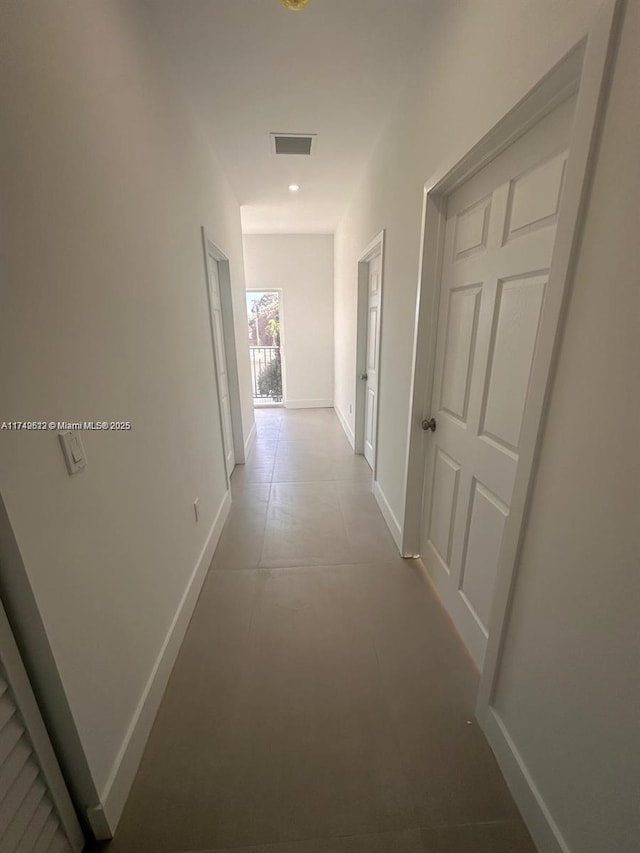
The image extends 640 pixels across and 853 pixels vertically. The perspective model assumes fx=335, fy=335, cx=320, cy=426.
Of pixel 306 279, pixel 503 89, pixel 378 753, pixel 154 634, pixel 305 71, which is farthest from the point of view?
pixel 306 279

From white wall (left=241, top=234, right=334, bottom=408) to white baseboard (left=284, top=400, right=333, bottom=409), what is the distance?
35 mm

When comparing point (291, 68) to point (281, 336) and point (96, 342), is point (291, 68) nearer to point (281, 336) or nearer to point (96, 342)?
point (96, 342)

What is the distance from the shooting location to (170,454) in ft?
5.29

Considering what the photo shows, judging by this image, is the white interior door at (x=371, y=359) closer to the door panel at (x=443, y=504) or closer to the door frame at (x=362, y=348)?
the door frame at (x=362, y=348)

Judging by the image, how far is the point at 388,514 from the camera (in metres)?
2.45

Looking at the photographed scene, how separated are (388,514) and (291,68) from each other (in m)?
2.66

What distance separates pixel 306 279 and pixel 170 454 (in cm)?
444

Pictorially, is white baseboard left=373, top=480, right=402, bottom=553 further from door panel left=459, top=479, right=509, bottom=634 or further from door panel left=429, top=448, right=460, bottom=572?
door panel left=459, top=479, right=509, bottom=634

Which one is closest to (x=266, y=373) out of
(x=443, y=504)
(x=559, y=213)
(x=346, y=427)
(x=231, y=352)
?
Answer: (x=346, y=427)

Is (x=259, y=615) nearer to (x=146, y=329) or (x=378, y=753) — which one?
(x=378, y=753)

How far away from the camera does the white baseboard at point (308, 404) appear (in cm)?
581

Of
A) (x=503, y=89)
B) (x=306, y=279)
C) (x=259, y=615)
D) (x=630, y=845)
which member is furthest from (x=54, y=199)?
(x=306, y=279)

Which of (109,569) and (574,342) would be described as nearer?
(574,342)

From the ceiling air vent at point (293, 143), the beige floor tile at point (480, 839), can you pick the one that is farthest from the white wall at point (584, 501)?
the ceiling air vent at point (293, 143)
